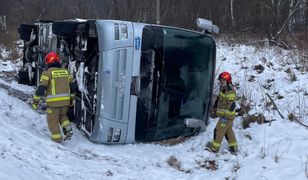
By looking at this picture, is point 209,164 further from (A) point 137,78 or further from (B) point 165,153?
(A) point 137,78

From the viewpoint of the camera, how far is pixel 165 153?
6.83 meters

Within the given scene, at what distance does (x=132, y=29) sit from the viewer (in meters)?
6.55

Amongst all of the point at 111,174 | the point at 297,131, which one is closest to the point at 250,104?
the point at 297,131

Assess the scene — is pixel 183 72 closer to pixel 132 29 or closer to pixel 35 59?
pixel 132 29

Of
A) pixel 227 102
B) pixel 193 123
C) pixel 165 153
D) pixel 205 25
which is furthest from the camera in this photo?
pixel 205 25

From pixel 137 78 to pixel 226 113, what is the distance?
5.04ft

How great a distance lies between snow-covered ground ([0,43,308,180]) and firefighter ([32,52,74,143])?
0.64ft

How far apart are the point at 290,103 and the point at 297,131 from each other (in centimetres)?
123

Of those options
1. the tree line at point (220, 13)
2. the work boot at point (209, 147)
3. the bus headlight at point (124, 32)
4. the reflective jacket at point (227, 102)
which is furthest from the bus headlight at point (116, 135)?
the tree line at point (220, 13)

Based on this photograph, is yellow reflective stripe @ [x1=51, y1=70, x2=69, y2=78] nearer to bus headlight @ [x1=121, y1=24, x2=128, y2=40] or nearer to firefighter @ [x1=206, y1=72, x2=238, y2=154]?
bus headlight @ [x1=121, y1=24, x2=128, y2=40]

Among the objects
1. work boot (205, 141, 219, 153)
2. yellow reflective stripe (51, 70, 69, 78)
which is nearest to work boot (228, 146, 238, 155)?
work boot (205, 141, 219, 153)

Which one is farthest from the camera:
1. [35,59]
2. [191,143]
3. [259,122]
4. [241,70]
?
[241,70]

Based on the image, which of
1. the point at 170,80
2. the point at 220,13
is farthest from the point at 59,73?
the point at 220,13

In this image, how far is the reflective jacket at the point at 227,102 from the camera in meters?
6.96
